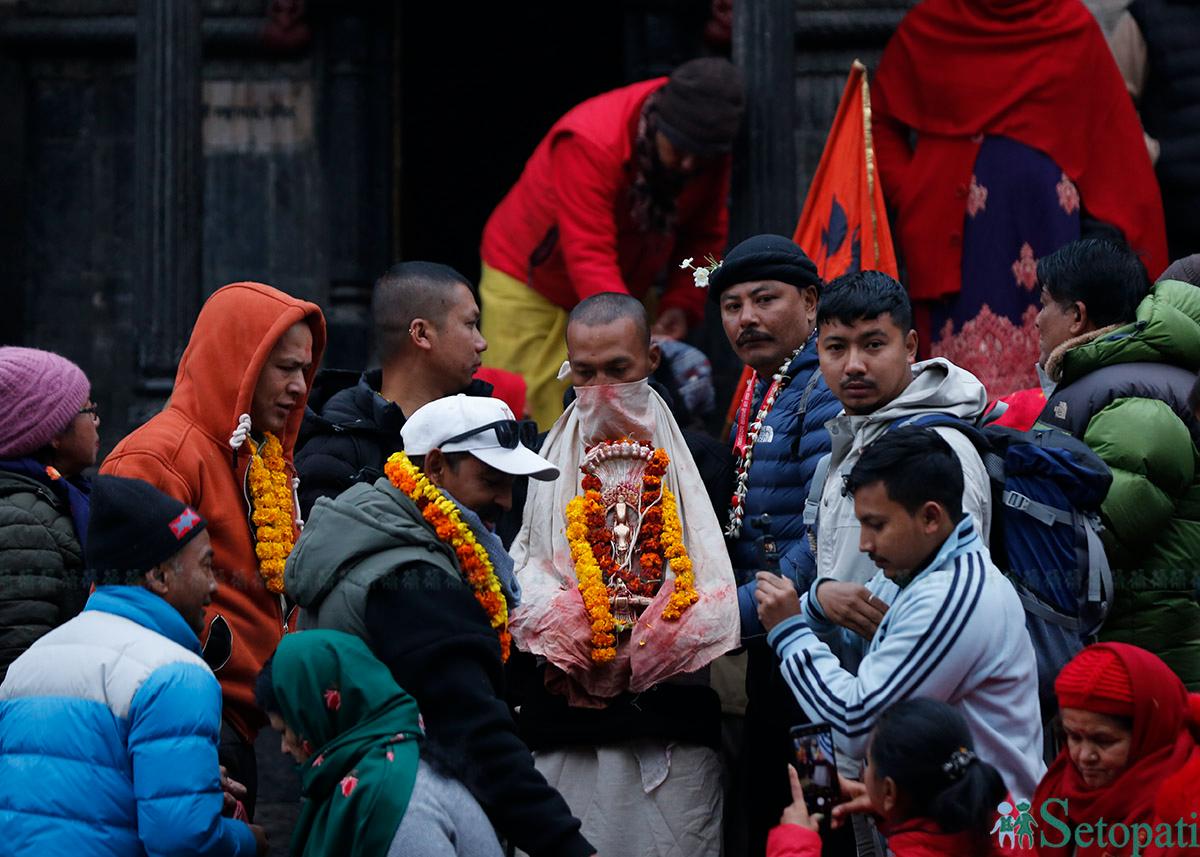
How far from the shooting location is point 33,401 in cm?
530

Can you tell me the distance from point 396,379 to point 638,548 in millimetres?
1104

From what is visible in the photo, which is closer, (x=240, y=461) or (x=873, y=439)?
(x=873, y=439)

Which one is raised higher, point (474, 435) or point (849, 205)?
point (849, 205)

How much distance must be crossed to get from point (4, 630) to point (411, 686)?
1427 millimetres

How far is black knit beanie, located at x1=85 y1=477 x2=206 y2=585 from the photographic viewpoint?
14.1 feet

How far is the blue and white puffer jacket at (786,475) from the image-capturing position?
5266mm

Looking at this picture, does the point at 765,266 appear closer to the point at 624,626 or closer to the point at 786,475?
the point at 786,475

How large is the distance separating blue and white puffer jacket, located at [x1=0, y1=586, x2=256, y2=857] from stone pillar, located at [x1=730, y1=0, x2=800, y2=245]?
435cm

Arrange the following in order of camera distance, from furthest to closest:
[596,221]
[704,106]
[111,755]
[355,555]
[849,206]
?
[596,221] → [849,206] → [704,106] → [355,555] → [111,755]

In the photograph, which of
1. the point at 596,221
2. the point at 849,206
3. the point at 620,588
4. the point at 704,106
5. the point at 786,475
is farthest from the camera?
the point at 596,221

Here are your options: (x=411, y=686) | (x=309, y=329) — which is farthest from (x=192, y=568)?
(x=309, y=329)

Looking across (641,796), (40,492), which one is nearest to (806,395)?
(641,796)

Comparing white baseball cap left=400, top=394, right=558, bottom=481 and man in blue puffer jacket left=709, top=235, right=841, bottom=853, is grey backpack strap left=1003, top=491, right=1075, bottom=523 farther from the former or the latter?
white baseball cap left=400, top=394, right=558, bottom=481

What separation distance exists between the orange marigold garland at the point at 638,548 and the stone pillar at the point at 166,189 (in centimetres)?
296
